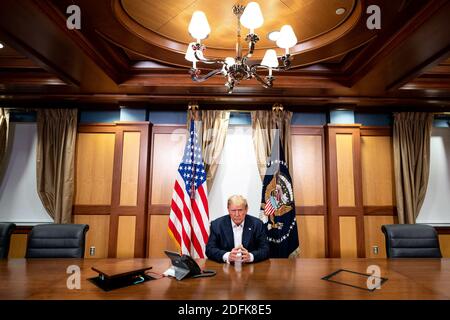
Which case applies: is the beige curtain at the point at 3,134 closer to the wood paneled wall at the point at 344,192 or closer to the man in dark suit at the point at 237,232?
the man in dark suit at the point at 237,232

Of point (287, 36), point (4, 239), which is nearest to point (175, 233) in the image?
point (4, 239)

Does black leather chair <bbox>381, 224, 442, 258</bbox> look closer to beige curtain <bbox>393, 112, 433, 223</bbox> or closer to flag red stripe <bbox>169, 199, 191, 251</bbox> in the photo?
beige curtain <bbox>393, 112, 433, 223</bbox>

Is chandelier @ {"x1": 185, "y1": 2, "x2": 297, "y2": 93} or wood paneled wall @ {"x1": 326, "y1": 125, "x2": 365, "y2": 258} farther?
wood paneled wall @ {"x1": 326, "y1": 125, "x2": 365, "y2": 258}

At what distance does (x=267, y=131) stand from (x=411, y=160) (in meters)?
2.14

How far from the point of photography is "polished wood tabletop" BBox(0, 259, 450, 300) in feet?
5.19

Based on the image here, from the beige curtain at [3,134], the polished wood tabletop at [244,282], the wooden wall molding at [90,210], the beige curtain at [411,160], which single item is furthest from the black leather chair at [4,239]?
the beige curtain at [411,160]

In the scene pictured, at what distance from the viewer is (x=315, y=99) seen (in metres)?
4.17

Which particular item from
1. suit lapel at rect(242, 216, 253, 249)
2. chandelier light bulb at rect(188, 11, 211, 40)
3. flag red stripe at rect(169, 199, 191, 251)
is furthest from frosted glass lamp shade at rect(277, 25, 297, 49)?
flag red stripe at rect(169, 199, 191, 251)

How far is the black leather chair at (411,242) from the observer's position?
8.95ft

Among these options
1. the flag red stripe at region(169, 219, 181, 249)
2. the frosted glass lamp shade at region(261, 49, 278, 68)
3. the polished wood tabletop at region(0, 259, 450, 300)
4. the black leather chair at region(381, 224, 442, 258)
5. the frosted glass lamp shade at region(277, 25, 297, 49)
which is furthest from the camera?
the flag red stripe at region(169, 219, 181, 249)

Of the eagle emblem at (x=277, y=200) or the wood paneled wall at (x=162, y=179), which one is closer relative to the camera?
the eagle emblem at (x=277, y=200)

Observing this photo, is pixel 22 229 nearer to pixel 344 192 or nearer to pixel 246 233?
pixel 246 233

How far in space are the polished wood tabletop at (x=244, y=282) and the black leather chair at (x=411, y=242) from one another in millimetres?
304

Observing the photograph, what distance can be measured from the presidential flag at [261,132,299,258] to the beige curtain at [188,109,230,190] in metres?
0.76
